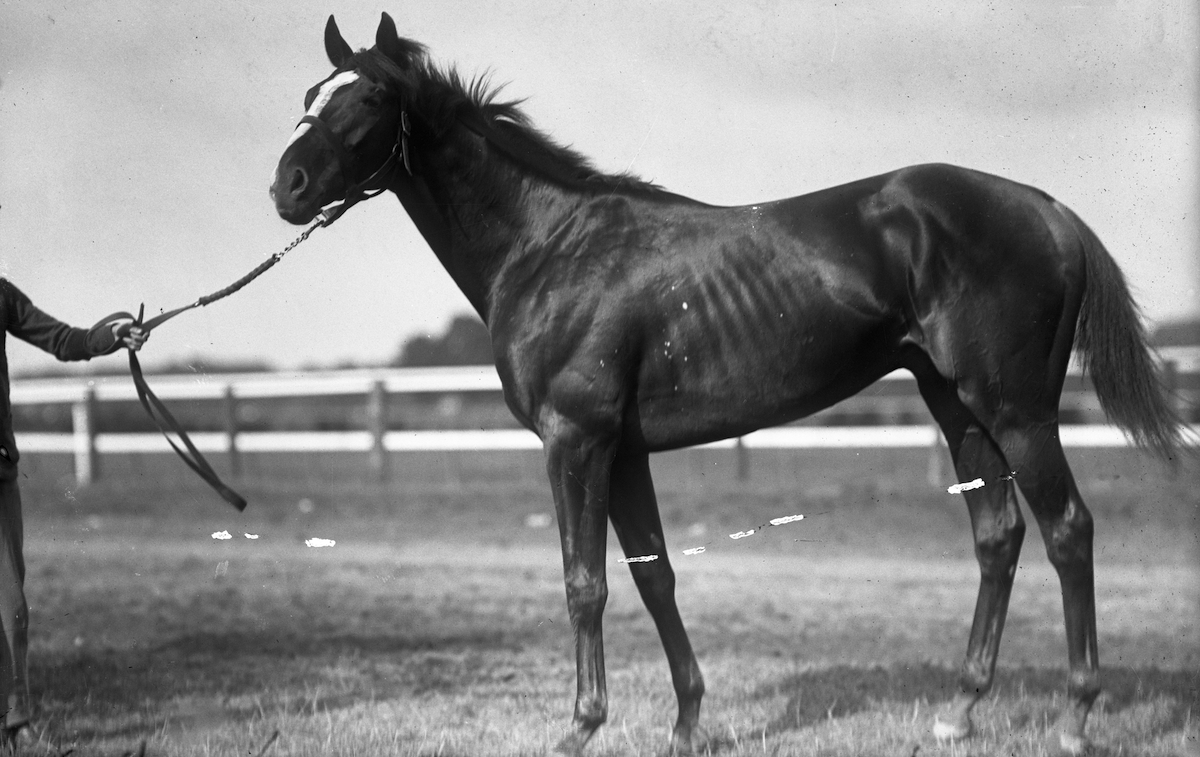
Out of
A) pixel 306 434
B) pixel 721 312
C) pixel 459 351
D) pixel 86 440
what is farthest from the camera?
pixel 459 351

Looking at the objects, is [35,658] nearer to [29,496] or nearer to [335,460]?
[29,496]

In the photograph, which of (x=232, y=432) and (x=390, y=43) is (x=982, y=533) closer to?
(x=390, y=43)

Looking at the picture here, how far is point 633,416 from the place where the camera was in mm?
3648

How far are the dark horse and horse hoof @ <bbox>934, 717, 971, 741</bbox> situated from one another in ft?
0.07

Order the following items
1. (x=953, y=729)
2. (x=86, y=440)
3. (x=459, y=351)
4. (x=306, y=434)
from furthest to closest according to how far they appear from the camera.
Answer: (x=459, y=351) → (x=86, y=440) → (x=306, y=434) → (x=953, y=729)

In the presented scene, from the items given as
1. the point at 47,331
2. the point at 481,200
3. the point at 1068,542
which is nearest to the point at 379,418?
the point at 47,331

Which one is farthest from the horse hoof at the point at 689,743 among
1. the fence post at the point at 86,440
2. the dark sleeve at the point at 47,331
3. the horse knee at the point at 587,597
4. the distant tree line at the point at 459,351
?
the fence post at the point at 86,440

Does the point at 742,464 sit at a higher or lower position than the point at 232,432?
lower

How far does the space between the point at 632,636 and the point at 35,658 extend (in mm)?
3345

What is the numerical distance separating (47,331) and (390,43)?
170 centimetres

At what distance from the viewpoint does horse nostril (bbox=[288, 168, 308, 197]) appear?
11.9 ft

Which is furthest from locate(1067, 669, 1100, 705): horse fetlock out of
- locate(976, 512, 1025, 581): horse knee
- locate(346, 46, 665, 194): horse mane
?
locate(346, 46, 665, 194): horse mane

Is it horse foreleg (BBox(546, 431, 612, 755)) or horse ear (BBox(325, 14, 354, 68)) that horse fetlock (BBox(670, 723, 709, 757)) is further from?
horse ear (BBox(325, 14, 354, 68))

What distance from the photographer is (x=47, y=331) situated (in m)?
3.83
